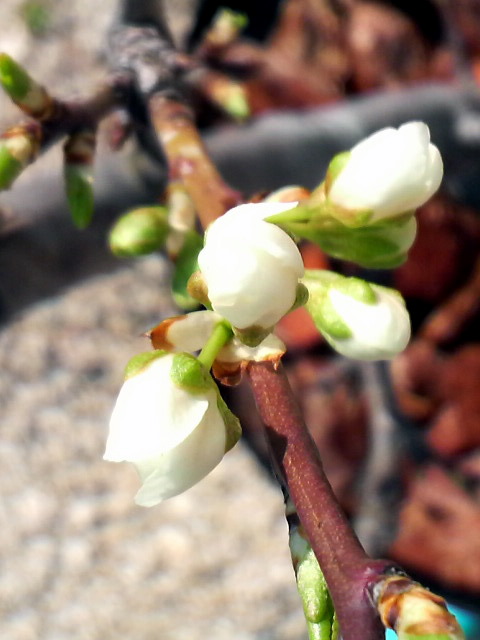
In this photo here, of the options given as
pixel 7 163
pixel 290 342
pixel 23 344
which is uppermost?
pixel 7 163

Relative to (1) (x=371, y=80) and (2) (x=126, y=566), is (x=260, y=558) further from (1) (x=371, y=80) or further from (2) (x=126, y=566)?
(1) (x=371, y=80)

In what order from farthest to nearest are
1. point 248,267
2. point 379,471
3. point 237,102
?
point 379,471
point 237,102
point 248,267

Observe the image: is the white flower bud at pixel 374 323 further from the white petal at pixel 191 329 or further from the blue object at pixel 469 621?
the blue object at pixel 469 621

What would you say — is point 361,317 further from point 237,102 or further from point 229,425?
point 237,102

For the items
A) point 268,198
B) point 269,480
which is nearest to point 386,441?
point 269,480

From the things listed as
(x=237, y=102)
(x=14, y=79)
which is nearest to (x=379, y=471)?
(x=237, y=102)

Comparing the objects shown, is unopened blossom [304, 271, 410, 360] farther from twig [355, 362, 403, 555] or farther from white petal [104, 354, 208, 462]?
twig [355, 362, 403, 555]

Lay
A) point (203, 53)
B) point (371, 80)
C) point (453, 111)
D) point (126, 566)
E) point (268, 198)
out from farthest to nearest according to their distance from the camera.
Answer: point (371, 80) < point (126, 566) < point (453, 111) < point (203, 53) < point (268, 198)
